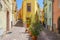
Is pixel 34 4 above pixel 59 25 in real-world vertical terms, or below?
above

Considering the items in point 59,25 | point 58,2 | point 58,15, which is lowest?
point 59,25

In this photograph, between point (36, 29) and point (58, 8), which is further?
point (58, 8)

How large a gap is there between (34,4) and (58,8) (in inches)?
399

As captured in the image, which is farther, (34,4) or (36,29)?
(34,4)

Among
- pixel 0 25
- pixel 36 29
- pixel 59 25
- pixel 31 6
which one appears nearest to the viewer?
pixel 36 29

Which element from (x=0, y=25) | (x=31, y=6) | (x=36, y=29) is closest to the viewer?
(x=36, y=29)

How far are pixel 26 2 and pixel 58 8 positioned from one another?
418 inches

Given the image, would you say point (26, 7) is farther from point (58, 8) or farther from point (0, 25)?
point (0, 25)

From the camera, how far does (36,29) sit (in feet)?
30.2

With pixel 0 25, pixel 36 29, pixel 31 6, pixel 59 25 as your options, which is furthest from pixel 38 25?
pixel 31 6

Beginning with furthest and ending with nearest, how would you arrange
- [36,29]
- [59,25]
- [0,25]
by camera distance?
1. [59,25]
2. [0,25]
3. [36,29]

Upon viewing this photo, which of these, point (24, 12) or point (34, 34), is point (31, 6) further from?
point (34, 34)

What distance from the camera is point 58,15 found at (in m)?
17.6

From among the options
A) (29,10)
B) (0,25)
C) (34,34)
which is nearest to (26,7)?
(29,10)
